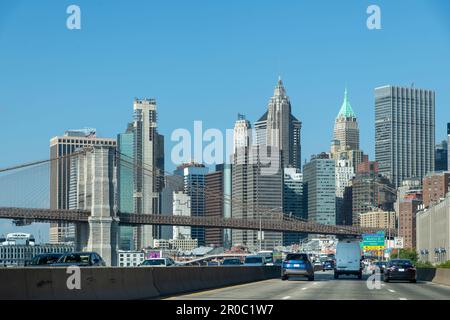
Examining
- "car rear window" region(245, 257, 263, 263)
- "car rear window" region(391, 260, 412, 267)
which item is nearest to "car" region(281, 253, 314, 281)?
"car rear window" region(391, 260, 412, 267)

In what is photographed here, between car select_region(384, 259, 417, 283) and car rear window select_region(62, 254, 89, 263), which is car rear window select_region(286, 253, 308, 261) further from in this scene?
car rear window select_region(62, 254, 89, 263)

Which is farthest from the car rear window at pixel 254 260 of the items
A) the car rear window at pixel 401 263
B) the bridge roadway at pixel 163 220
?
the bridge roadway at pixel 163 220

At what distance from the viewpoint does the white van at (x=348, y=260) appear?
237 feet

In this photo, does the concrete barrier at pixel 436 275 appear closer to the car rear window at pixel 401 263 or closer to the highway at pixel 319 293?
the car rear window at pixel 401 263

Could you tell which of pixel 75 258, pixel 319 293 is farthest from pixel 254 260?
pixel 319 293

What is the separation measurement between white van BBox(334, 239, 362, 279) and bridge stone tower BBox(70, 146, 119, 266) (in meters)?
69.4

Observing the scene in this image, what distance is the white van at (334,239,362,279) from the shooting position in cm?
7225

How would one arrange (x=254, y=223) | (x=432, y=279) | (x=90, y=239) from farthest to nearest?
(x=254, y=223), (x=90, y=239), (x=432, y=279)

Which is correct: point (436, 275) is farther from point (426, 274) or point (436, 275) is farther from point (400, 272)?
point (400, 272)
